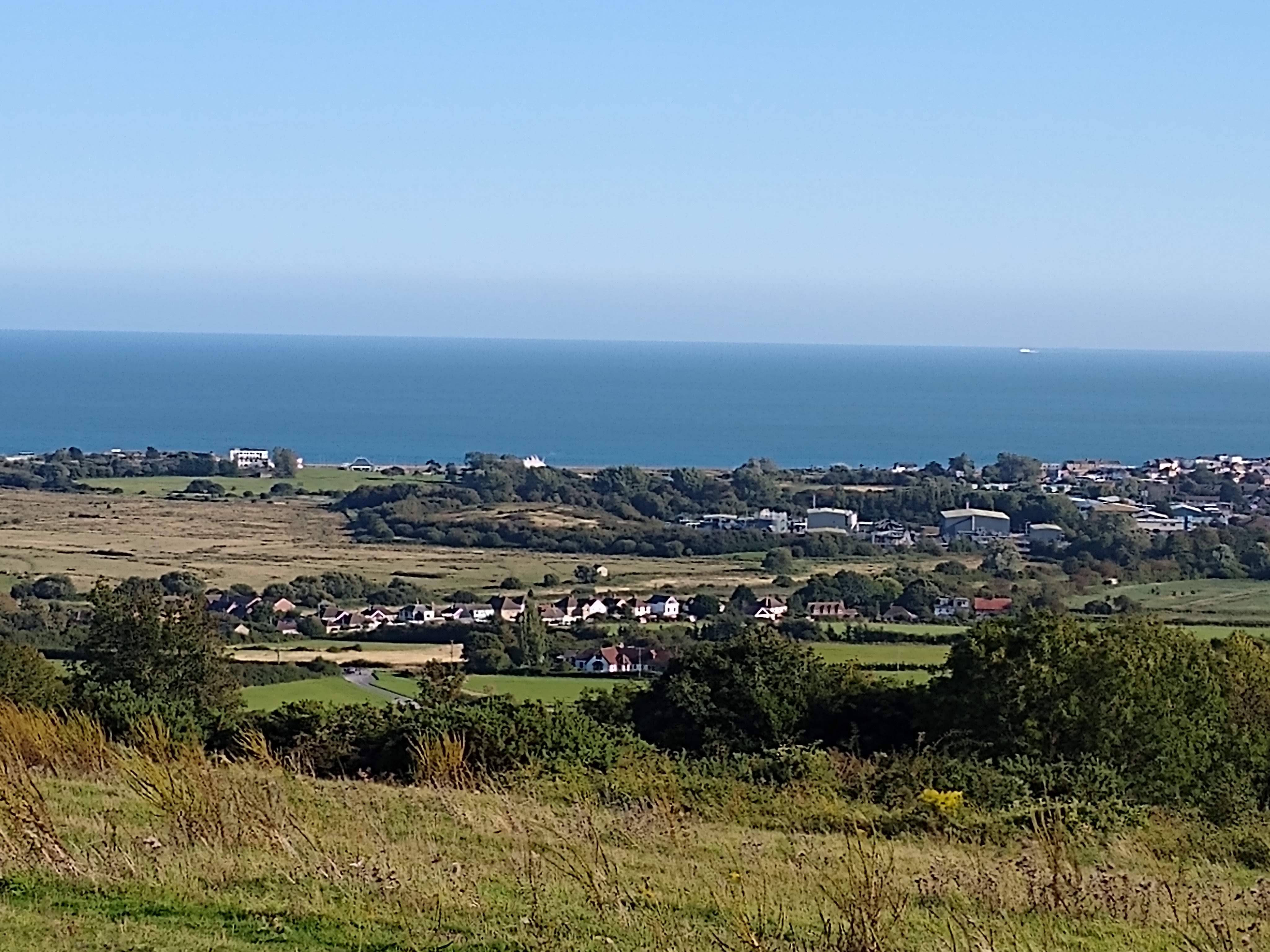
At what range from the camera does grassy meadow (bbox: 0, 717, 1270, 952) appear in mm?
5277

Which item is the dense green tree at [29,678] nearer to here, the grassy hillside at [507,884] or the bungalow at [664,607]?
the grassy hillside at [507,884]

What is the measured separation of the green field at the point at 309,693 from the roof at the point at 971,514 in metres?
45.4

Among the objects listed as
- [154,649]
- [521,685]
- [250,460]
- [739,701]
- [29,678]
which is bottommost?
[250,460]

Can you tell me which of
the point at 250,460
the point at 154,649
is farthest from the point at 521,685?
the point at 250,460

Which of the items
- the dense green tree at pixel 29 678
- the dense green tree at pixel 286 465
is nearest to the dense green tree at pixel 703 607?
the dense green tree at pixel 29 678

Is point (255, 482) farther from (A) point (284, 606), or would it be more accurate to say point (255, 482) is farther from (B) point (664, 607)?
(B) point (664, 607)

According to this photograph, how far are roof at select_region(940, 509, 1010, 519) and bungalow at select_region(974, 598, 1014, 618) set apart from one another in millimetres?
23085

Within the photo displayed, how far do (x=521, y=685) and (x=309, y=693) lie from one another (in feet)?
13.0

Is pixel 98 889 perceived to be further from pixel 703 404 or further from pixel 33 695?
pixel 703 404

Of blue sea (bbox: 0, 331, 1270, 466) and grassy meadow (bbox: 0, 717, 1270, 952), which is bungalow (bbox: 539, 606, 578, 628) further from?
blue sea (bbox: 0, 331, 1270, 466)

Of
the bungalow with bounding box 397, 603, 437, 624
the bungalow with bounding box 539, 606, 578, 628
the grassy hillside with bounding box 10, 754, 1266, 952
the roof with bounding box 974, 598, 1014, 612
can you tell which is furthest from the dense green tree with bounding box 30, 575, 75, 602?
the grassy hillside with bounding box 10, 754, 1266, 952

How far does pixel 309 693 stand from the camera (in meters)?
26.4

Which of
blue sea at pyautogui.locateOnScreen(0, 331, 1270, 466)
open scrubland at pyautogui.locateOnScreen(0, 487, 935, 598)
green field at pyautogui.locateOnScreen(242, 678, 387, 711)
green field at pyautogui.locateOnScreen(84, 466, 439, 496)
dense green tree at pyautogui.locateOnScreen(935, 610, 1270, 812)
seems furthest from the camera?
blue sea at pyautogui.locateOnScreen(0, 331, 1270, 466)

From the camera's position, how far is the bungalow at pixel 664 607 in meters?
44.2
